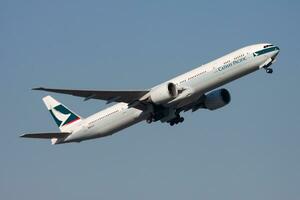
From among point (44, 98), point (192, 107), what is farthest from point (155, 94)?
point (44, 98)

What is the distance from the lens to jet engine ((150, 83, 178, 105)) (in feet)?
186

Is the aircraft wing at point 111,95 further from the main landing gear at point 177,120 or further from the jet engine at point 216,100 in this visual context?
the jet engine at point 216,100

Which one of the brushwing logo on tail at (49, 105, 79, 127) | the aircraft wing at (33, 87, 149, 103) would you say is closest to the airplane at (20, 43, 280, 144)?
the aircraft wing at (33, 87, 149, 103)

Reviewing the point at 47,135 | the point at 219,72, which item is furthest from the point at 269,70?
the point at 47,135

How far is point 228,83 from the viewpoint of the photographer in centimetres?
5688

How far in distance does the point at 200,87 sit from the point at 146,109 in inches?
205

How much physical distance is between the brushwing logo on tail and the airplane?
70 cm

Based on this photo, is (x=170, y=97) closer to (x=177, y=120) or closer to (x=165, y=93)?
(x=165, y=93)

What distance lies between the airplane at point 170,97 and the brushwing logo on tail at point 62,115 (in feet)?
2.28

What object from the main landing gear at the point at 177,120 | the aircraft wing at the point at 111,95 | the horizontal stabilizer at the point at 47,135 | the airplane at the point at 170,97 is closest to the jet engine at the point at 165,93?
the airplane at the point at 170,97

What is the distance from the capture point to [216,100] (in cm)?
6212

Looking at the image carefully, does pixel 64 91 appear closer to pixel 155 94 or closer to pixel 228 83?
pixel 155 94

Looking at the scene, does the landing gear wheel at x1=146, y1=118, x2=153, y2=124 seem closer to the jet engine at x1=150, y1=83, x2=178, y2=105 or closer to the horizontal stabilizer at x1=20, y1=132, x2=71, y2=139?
the jet engine at x1=150, y1=83, x2=178, y2=105

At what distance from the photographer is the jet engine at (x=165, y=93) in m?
56.6
